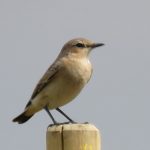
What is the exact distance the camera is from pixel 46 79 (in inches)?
427

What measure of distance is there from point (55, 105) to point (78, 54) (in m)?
1.13

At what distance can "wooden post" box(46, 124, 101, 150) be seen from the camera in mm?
6496

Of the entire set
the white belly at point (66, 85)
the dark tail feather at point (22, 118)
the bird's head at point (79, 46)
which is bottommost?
the dark tail feather at point (22, 118)

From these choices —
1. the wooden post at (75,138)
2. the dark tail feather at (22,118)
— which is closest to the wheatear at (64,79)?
the dark tail feather at (22,118)

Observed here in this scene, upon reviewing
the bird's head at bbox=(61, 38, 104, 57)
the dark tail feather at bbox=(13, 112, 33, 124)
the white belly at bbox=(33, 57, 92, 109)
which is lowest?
the dark tail feather at bbox=(13, 112, 33, 124)

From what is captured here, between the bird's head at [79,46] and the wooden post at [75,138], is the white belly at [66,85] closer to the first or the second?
the bird's head at [79,46]

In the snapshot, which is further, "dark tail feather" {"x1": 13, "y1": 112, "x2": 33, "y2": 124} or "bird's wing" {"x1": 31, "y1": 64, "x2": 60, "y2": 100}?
"dark tail feather" {"x1": 13, "y1": 112, "x2": 33, "y2": 124}

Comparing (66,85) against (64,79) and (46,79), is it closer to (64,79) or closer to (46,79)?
(64,79)

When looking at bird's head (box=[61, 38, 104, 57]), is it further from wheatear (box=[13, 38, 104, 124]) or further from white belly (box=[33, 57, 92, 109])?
white belly (box=[33, 57, 92, 109])

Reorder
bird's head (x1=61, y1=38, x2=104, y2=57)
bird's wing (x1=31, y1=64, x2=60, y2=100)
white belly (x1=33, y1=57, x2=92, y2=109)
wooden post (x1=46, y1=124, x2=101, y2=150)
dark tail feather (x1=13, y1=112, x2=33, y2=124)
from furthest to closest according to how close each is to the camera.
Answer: dark tail feather (x1=13, y1=112, x2=33, y2=124)
bird's head (x1=61, y1=38, x2=104, y2=57)
bird's wing (x1=31, y1=64, x2=60, y2=100)
white belly (x1=33, y1=57, x2=92, y2=109)
wooden post (x1=46, y1=124, x2=101, y2=150)

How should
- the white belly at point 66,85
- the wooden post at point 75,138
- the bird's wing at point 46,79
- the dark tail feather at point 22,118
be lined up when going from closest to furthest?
the wooden post at point 75,138 → the white belly at point 66,85 → the bird's wing at point 46,79 → the dark tail feather at point 22,118

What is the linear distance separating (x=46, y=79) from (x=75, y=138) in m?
4.40

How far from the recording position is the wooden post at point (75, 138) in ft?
21.3

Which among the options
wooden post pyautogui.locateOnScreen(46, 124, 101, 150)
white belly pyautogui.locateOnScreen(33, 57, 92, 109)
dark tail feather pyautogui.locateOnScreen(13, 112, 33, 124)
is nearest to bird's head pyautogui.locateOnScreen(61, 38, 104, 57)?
white belly pyautogui.locateOnScreen(33, 57, 92, 109)
